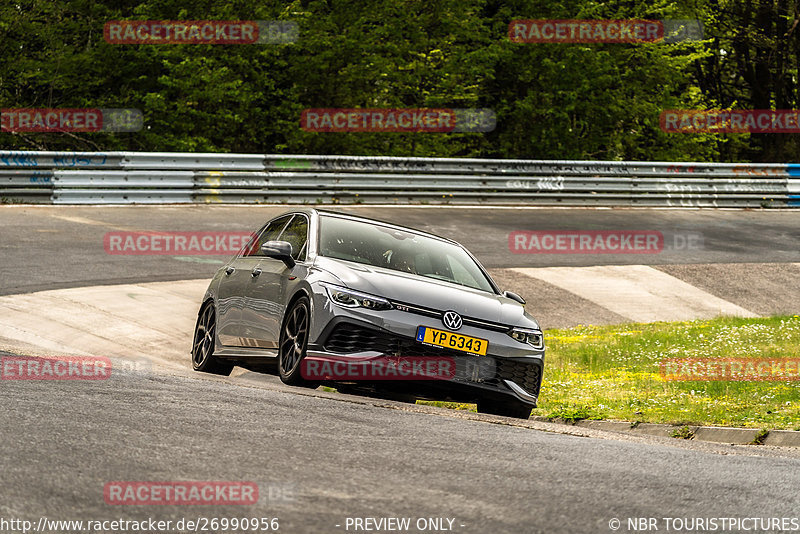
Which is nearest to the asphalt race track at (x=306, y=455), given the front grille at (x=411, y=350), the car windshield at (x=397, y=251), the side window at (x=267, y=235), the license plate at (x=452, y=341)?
the front grille at (x=411, y=350)

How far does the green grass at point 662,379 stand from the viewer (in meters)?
8.95

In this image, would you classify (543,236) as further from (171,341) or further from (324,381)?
(324,381)

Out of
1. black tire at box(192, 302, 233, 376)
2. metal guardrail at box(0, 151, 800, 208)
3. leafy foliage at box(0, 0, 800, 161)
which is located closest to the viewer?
black tire at box(192, 302, 233, 376)

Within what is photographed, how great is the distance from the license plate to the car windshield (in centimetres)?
108

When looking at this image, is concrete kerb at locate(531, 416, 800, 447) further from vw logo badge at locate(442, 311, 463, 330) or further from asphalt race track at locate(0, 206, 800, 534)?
vw logo badge at locate(442, 311, 463, 330)

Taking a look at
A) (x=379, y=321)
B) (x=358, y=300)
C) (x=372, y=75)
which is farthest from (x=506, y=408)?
(x=372, y=75)

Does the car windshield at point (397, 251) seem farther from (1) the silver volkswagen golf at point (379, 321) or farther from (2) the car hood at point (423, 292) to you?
(2) the car hood at point (423, 292)

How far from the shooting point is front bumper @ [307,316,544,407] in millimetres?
8000

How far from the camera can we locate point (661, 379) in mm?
10711

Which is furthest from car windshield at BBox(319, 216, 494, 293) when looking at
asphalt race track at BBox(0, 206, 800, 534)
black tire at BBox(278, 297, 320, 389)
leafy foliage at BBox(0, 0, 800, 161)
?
leafy foliage at BBox(0, 0, 800, 161)

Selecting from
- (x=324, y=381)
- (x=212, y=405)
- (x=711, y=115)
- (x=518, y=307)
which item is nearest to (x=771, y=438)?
(x=518, y=307)

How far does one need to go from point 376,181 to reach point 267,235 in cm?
1438

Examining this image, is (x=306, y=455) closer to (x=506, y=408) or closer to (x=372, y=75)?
(x=506, y=408)

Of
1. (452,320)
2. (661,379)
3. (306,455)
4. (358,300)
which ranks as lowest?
(661,379)
